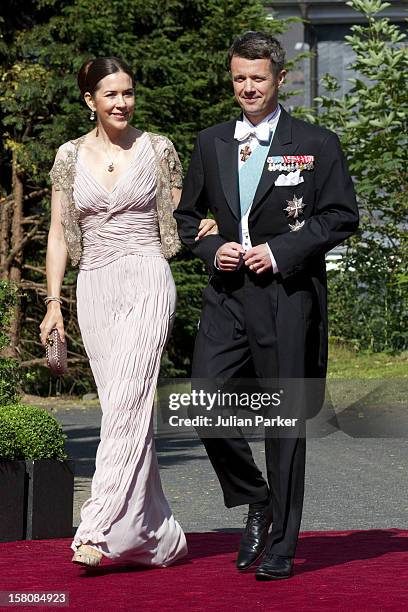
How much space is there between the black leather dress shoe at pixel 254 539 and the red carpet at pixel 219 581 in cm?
8

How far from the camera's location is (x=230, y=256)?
20.7 feet

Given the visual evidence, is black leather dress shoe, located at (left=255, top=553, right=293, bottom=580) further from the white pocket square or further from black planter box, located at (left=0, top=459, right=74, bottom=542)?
black planter box, located at (left=0, top=459, right=74, bottom=542)

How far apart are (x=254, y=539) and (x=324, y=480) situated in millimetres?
4846

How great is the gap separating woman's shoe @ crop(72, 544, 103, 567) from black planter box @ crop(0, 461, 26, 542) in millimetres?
1507

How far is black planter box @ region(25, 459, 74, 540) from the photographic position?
7945 millimetres

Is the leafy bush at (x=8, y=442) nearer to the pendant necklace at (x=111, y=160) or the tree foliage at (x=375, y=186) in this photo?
the pendant necklace at (x=111, y=160)

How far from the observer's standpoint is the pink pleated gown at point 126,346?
21.5ft

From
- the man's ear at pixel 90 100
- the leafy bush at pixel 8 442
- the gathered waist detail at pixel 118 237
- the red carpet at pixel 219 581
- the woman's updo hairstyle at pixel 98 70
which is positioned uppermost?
the woman's updo hairstyle at pixel 98 70

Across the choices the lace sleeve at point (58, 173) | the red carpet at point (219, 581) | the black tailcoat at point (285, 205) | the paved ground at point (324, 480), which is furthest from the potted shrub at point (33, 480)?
the black tailcoat at point (285, 205)

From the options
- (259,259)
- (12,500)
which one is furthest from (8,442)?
(259,259)

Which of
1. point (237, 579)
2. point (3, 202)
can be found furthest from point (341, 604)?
point (3, 202)

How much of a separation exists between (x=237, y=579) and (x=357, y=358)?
15.6m

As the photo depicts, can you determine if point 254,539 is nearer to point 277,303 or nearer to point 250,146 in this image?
point 277,303

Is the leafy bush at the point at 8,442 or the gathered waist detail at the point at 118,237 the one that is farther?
the leafy bush at the point at 8,442
